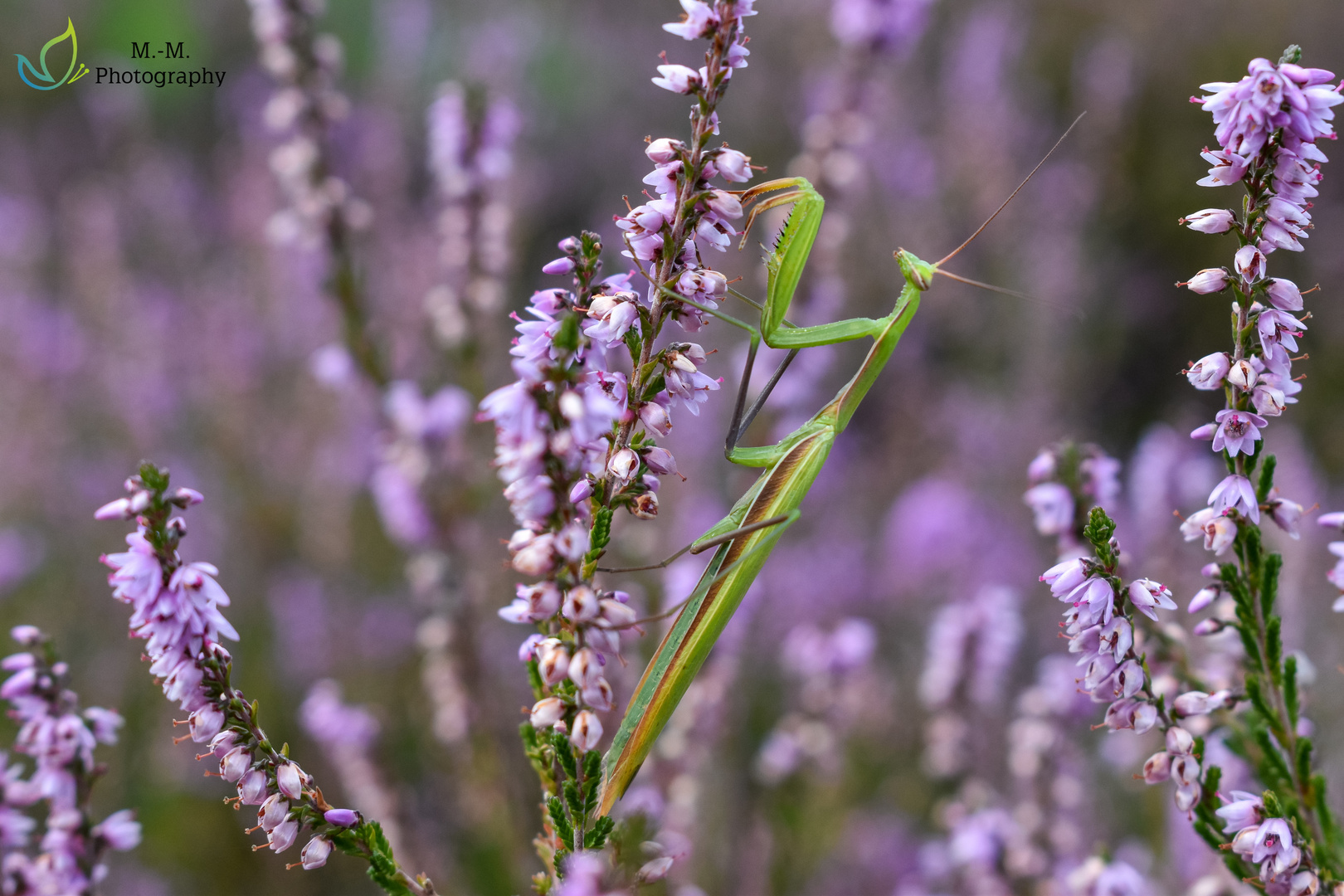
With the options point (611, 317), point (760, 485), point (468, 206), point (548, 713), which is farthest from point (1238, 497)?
point (468, 206)

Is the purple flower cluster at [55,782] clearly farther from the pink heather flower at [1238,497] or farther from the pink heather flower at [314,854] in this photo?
the pink heather flower at [1238,497]

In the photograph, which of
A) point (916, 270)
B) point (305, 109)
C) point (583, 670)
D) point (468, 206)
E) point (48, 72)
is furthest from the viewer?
point (48, 72)

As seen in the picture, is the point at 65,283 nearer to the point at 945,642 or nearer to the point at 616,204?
the point at 616,204

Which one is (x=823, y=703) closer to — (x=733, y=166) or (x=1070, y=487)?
(x=1070, y=487)

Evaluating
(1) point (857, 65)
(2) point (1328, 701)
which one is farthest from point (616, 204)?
(2) point (1328, 701)

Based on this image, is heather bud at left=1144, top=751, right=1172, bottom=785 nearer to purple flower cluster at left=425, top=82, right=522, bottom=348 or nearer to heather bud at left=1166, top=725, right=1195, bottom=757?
heather bud at left=1166, top=725, right=1195, bottom=757

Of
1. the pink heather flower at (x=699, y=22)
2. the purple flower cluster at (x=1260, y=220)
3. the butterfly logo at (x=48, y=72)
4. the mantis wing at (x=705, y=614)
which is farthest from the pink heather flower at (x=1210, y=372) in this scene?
the butterfly logo at (x=48, y=72)

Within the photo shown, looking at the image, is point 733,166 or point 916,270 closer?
point 733,166
